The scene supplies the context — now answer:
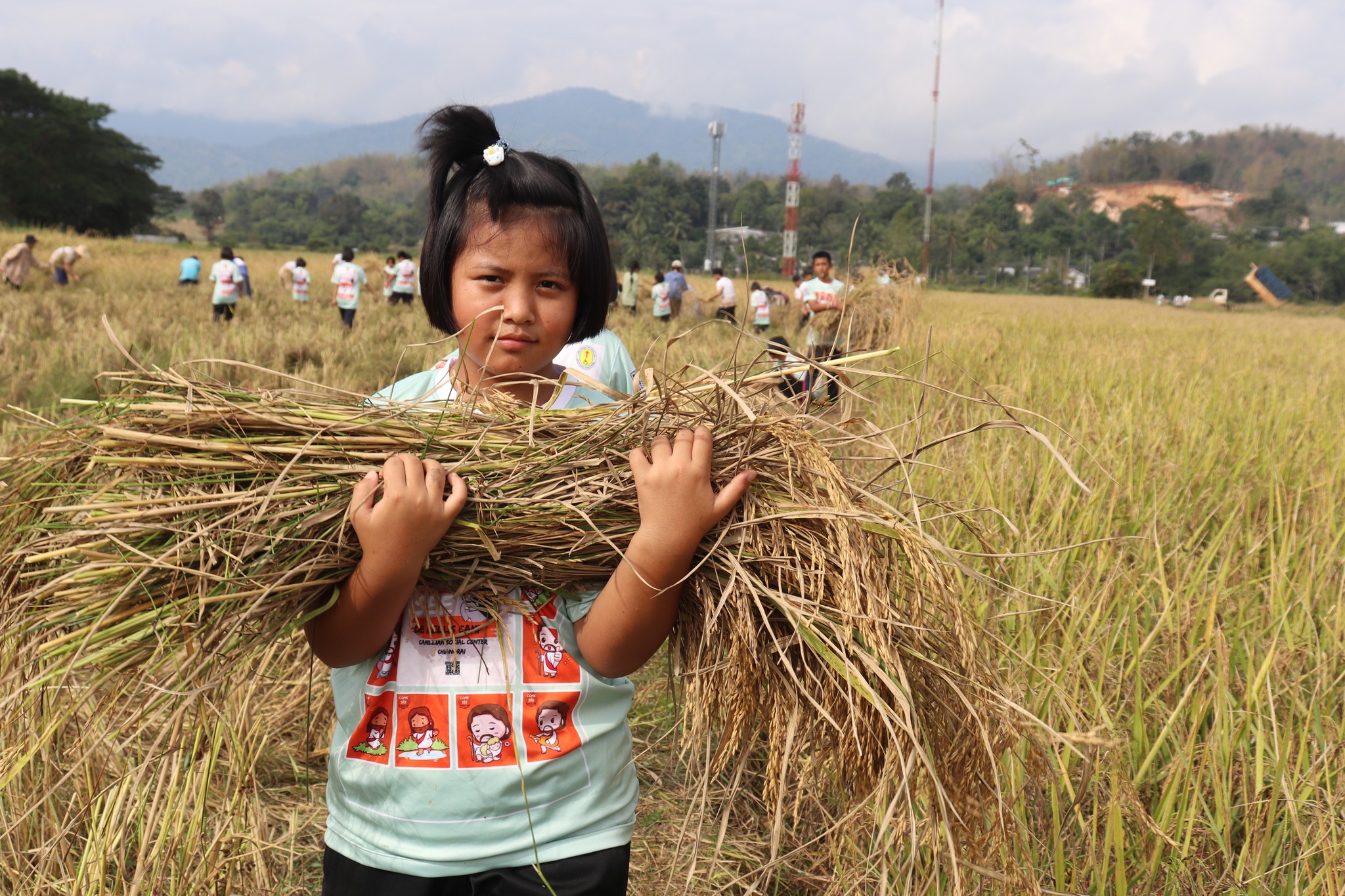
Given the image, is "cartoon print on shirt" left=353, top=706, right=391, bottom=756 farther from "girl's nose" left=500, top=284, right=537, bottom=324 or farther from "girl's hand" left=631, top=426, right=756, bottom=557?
"girl's nose" left=500, top=284, right=537, bottom=324

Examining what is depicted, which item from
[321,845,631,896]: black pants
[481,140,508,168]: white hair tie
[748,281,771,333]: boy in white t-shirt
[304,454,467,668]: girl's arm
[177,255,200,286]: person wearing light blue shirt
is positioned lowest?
[321,845,631,896]: black pants

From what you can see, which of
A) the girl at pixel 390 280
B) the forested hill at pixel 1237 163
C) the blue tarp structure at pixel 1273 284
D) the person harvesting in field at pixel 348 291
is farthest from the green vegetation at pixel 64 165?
the forested hill at pixel 1237 163

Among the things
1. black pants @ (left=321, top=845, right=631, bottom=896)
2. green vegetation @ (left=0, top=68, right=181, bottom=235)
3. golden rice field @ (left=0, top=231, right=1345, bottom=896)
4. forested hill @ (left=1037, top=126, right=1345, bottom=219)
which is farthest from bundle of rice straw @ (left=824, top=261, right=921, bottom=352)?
forested hill @ (left=1037, top=126, right=1345, bottom=219)

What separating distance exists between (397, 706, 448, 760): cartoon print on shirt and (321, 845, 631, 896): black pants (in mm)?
136

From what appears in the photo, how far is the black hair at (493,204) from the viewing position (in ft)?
4.04

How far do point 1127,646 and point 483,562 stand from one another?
1447 millimetres

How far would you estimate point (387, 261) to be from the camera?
15.7 metres

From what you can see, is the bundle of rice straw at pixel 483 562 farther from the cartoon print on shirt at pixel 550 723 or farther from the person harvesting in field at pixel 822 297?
→ the person harvesting in field at pixel 822 297

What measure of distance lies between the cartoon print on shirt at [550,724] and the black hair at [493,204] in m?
0.56

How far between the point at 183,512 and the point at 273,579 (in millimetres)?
123

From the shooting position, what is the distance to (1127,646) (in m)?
1.78

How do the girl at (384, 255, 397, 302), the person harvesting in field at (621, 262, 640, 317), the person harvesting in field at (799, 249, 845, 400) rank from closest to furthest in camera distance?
the person harvesting in field at (799, 249, 845, 400), the person harvesting in field at (621, 262, 640, 317), the girl at (384, 255, 397, 302)

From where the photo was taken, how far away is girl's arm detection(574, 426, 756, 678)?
2.98ft

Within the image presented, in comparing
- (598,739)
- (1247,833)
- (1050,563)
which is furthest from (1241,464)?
(598,739)
